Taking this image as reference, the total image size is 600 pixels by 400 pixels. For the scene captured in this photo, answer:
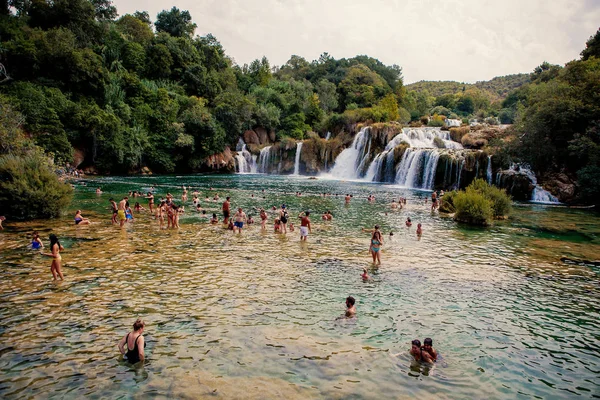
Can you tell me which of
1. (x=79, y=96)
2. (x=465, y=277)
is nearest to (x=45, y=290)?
(x=465, y=277)

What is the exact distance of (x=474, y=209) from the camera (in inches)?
971

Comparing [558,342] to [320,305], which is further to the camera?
[320,305]

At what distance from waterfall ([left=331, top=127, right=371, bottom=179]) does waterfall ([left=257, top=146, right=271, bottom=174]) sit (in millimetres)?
13115

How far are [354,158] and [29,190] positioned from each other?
47.9 meters

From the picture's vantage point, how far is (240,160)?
69625 millimetres

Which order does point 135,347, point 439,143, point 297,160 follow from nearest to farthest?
point 135,347 < point 439,143 < point 297,160

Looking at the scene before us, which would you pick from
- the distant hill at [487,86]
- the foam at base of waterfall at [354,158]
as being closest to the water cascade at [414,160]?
the foam at base of waterfall at [354,158]

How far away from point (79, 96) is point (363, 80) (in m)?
66.1

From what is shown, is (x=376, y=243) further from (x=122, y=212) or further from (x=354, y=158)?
(x=354, y=158)

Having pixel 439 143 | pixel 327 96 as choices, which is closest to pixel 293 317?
pixel 439 143


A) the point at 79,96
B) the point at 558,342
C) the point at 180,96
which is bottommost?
the point at 558,342

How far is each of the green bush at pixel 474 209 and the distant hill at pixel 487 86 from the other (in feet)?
463

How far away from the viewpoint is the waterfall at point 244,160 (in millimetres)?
69562

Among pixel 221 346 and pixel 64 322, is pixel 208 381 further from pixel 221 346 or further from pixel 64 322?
pixel 64 322
